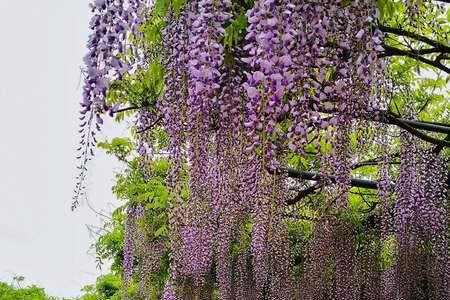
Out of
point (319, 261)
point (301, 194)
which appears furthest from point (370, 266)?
point (301, 194)

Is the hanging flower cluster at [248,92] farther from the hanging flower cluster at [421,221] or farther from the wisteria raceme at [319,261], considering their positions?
the wisteria raceme at [319,261]

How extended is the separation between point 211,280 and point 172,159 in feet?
20.1

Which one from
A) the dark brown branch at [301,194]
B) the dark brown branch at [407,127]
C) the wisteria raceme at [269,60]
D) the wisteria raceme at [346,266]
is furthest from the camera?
the wisteria raceme at [346,266]

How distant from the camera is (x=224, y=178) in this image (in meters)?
5.13

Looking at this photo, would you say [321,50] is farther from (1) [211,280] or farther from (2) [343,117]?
(1) [211,280]

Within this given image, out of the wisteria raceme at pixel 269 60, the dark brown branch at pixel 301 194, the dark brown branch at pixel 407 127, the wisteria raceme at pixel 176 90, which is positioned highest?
the dark brown branch at pixel 407 127

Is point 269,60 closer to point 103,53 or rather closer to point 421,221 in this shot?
point 103,53

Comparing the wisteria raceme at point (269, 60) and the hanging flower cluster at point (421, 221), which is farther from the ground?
the hanging flower cluster at point (421, 221)

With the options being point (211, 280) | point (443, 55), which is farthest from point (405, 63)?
point (211, 280)

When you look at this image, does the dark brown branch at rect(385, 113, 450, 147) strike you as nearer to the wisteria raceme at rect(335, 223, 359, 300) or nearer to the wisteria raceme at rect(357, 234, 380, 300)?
the wisteria raceme at rect(335, 223, 359, 300)

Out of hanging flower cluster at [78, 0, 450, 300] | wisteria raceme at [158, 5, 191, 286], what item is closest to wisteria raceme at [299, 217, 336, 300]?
hanging flower cluster at [78, 0, 450, 300]

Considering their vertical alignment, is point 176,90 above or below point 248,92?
above

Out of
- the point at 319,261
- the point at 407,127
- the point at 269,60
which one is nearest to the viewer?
the point at 269,60

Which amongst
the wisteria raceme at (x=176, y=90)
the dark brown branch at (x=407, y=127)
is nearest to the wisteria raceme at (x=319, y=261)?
the dark brown branch at (x=407, y=127)
